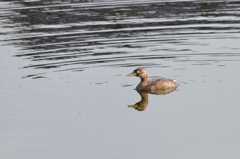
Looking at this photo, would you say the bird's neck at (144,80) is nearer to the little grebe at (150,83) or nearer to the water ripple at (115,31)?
the little grebe at (150,83)

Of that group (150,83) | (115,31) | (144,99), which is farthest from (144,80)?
(115,31)

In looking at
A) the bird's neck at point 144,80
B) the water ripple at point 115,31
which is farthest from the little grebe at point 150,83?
the water ripple at point 115,31

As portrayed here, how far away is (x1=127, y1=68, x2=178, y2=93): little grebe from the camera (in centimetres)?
1891

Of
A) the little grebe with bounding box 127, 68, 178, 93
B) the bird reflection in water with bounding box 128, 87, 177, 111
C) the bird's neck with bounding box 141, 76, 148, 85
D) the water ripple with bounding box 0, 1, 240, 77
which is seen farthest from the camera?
the water ripple with bounding box 0, 1, 240, 77

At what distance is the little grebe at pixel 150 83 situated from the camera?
62.0ft

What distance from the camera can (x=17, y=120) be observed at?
16203mm

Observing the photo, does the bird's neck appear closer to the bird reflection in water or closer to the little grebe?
the little grebe

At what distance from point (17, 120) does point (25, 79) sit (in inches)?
151

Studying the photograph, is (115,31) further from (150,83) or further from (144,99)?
(144,99)

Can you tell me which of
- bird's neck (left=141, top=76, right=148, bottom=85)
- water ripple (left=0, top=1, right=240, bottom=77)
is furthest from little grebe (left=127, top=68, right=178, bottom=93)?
water ripple (left=0, top=1, right=240, bottom=77)

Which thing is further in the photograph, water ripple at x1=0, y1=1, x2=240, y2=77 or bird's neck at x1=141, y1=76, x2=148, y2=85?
water ripple at x1=0, y1=1, x2=240, y2=77

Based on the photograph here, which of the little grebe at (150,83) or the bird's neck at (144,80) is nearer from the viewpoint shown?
the little grebe at (150,83)

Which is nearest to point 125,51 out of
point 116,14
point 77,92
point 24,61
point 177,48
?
point 177,48

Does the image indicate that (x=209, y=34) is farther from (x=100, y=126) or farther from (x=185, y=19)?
(x=100, y=126)
